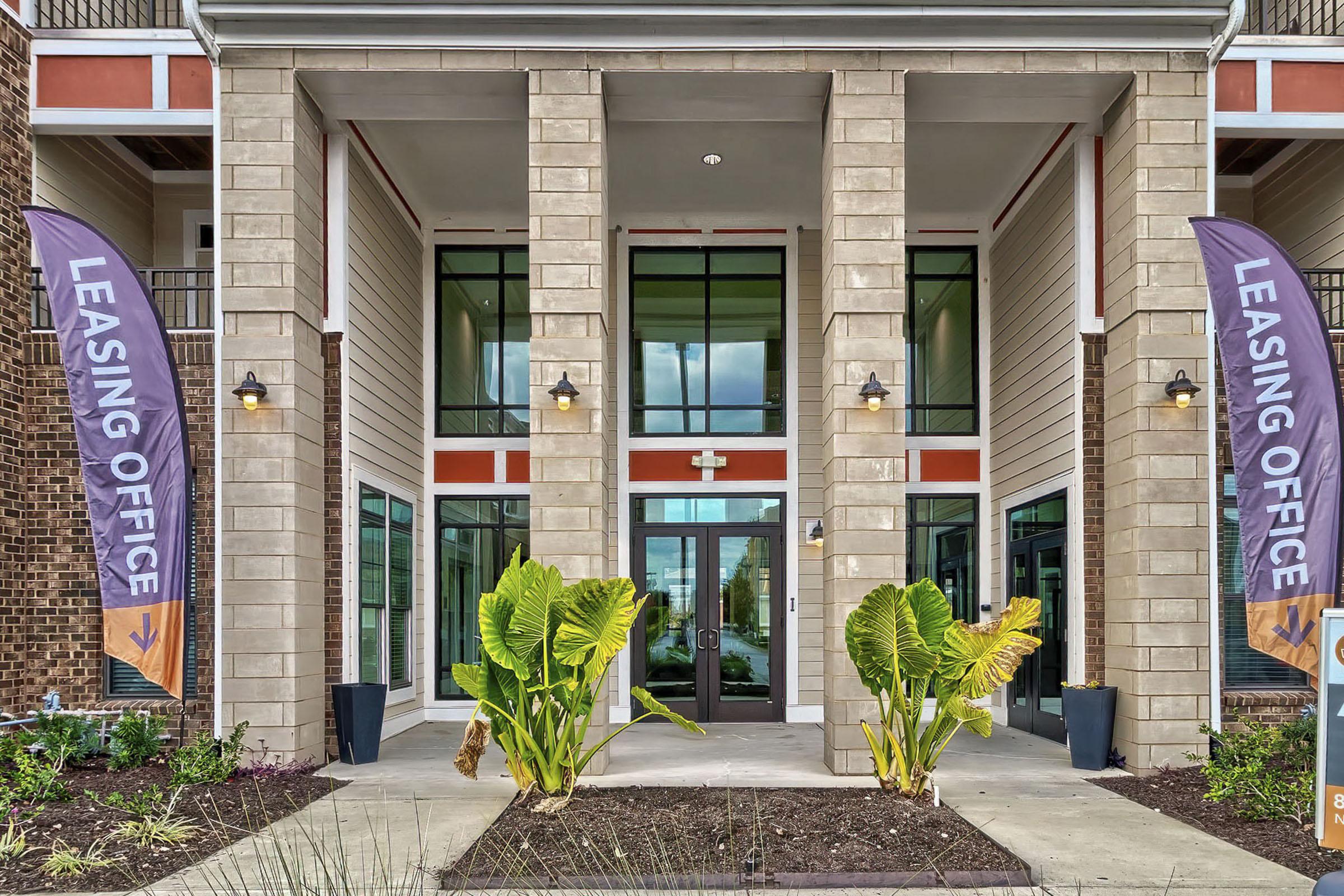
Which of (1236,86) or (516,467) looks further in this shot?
(516,467)

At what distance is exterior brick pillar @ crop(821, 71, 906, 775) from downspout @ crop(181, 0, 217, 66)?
327cm

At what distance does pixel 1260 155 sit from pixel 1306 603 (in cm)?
581

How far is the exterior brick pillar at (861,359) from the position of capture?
916cm

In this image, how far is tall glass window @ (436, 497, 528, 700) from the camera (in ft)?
43.7

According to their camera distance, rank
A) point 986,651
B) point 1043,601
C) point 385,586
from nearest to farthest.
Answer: point 986,651, point 1043,601, point 385,586

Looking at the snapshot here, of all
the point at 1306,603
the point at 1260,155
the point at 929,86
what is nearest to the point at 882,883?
the point at 1306,603

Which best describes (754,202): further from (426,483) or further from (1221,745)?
(1221,745)

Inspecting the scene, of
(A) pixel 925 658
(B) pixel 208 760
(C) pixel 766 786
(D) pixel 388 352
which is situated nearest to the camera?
(A) pixel 925 658

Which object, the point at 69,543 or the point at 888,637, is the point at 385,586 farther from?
the point at 888,637

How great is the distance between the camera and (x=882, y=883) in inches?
227

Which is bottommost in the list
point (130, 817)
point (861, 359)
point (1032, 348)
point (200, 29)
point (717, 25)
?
point (130, 817)

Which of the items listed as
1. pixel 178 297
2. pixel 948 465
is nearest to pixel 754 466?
pixel 948 465

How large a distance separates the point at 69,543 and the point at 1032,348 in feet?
32.6

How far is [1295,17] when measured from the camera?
11102 millimetres
